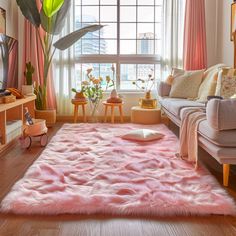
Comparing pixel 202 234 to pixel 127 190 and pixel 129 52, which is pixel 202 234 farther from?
pixel 129 52

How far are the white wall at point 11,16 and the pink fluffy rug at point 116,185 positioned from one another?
7.74ft

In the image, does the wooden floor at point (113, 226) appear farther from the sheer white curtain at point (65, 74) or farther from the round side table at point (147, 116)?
the sheer white curtain at point (65, 74)

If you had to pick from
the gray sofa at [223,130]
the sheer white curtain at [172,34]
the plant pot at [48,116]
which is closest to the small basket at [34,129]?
the plant pot at [48,116]

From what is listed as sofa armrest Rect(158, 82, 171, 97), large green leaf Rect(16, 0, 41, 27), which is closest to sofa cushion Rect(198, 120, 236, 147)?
sofa armrest Rect(158, 82, 171, 97)

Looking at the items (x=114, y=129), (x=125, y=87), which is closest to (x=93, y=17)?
(x=125, y=87)

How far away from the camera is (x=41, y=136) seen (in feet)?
13.3

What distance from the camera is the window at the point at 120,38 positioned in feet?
20.4

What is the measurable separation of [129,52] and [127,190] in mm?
4197

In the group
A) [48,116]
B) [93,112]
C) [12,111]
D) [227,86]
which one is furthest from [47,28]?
[227,86]

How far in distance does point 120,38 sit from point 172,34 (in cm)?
90

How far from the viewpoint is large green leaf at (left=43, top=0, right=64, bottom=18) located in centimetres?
523

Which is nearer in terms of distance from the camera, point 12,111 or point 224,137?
point 224,137

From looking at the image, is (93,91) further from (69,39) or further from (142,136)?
(142,136)

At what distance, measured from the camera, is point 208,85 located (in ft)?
15.4
